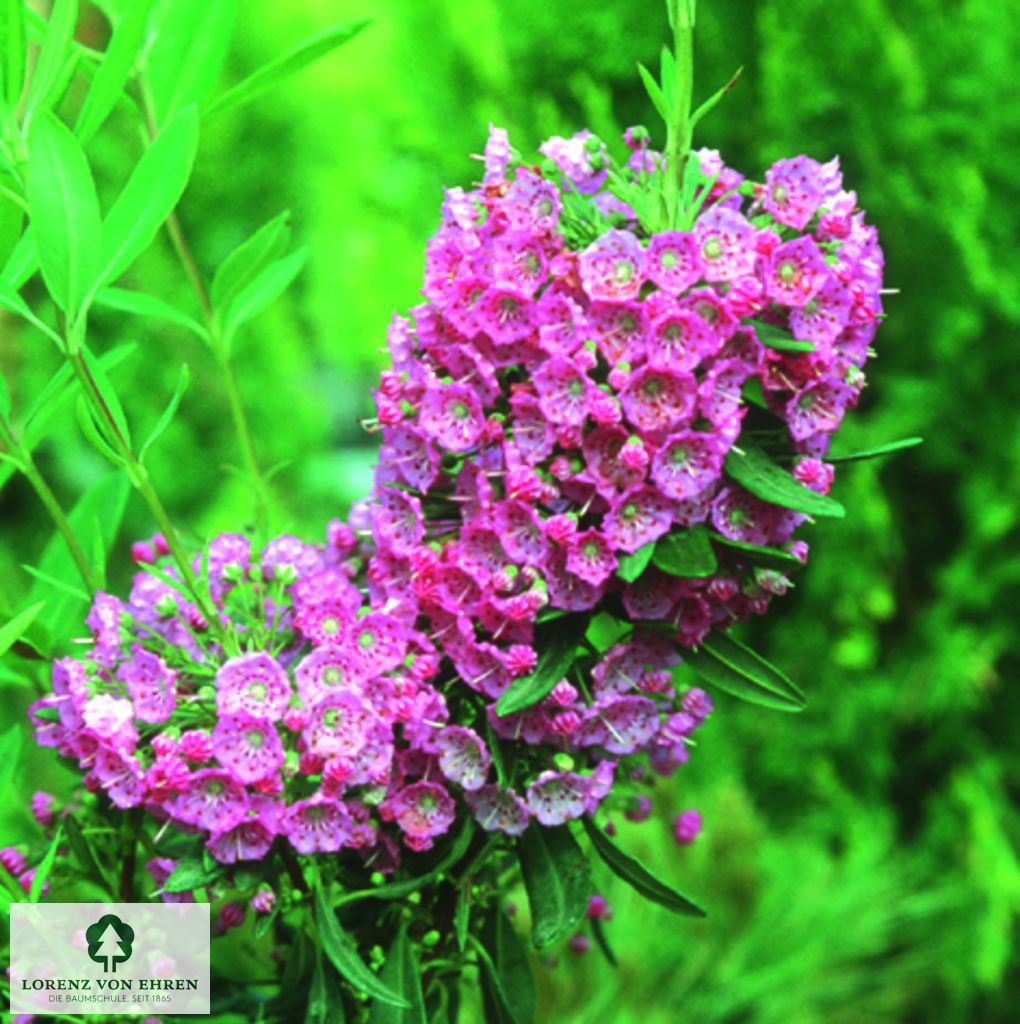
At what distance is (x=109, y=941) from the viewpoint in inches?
26.9

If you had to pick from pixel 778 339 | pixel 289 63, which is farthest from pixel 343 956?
pixel 289 63

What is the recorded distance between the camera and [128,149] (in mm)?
3268

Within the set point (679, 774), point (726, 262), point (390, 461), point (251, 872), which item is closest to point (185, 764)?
point (251, 872)

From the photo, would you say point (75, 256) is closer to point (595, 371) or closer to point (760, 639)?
point (595, 371)

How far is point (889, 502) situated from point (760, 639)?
0.37m

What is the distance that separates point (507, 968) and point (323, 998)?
0.41 ft

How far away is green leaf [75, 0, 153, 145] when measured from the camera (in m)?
0.63

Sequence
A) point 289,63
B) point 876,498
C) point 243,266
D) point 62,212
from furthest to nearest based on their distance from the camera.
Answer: point 876,498
point 243,266
point 289,63
point 62,212

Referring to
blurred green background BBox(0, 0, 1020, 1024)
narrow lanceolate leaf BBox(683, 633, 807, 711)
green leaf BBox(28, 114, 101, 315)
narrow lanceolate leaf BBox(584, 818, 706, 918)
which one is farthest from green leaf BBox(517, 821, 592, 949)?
blurred green background BBox(0, 0, 1020, 1024)

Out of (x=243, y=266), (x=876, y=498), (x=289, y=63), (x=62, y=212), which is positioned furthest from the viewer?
(x=876, y=498)

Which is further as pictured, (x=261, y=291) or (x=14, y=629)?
(x=261, y=291)

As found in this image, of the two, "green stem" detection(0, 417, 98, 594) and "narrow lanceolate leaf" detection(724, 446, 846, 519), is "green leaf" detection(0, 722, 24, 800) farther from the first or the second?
"narrow lanceolate leaf" detection(724, 446, 846, 519)

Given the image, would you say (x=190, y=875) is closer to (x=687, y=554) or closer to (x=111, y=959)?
(x=111, y=959)

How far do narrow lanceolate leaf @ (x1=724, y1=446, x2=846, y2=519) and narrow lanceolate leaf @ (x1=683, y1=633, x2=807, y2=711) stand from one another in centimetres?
8
